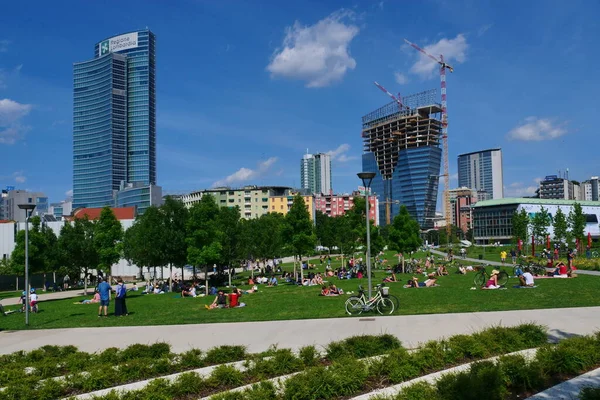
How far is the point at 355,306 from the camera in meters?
19.1

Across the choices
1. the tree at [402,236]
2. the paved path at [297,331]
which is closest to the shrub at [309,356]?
the paved path at [297,331]

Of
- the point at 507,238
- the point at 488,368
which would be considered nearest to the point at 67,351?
the point at 488,368

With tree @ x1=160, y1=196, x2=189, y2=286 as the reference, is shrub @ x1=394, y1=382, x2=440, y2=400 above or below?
below

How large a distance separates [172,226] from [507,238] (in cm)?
13338

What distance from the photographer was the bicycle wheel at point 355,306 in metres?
19.1

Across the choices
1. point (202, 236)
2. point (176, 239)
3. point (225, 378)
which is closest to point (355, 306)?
point (225, 378)

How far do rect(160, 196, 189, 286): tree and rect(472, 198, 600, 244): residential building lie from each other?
117 metres

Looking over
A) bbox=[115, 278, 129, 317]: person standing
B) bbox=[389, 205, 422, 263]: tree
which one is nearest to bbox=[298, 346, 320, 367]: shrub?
bbox=[115, 278, 129, 317]: person standing

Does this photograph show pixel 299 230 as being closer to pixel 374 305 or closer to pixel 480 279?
pixel 480 279

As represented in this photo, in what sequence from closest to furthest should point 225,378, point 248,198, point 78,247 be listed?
point 225,378
point 78,247
point 248,198

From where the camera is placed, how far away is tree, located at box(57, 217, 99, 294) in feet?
140

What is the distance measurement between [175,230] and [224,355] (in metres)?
28.4

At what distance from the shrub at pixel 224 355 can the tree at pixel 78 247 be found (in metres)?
33.5

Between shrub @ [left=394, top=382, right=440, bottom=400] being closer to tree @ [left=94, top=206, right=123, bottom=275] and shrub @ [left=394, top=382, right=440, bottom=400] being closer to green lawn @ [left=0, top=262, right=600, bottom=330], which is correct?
green lawn @ [left=0, top=262, right=600, bottom=330]
